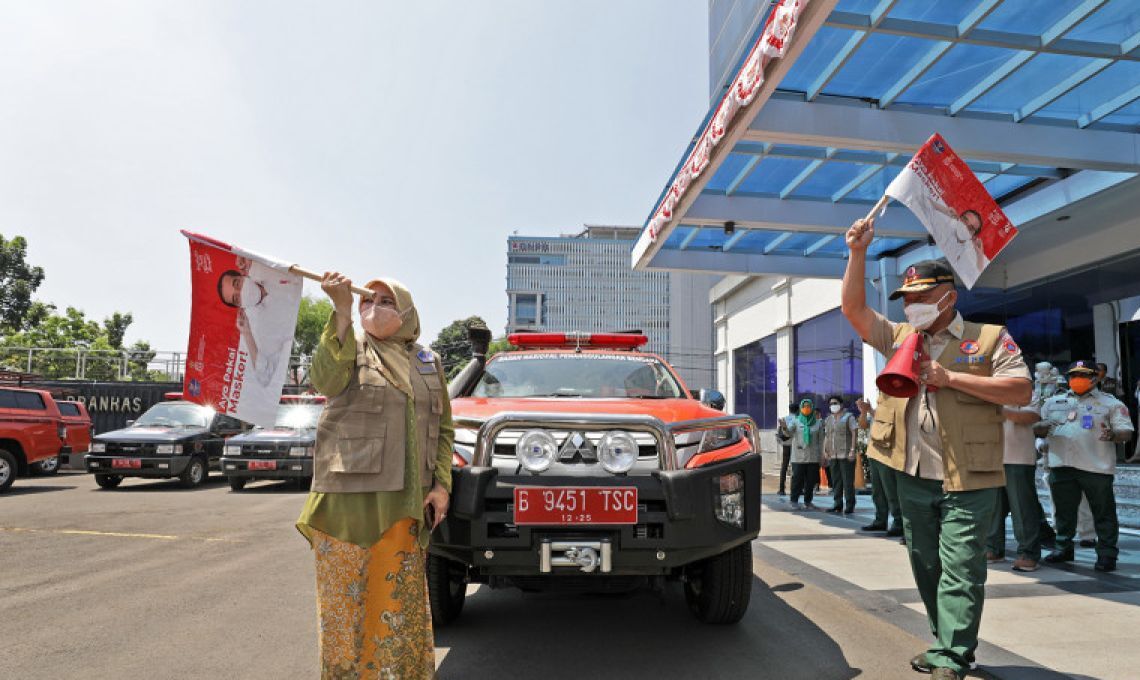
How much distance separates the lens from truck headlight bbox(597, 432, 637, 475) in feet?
10.3

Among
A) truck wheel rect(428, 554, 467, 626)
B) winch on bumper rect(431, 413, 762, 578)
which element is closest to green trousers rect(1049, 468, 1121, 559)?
winch on bumper rect(431, 413, 762, 578)

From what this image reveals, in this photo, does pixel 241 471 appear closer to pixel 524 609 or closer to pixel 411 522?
pixel 524 609

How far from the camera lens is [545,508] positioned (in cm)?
299

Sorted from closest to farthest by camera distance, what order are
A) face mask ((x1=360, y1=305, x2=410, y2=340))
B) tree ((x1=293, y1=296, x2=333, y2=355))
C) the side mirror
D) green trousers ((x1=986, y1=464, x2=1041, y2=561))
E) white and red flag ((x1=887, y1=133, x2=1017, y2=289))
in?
1. face mask ((x1=360, y1=305, x2=410, y2=340))
2. white and red flag ((x1=887, y1=133, x2=1017, y2=289))
3. the side mirror
4. green trousers ((x1=986, y1=464, x2=1041, y2=561))
5. tree ((x1=293, y1=296, x2=333, y2=355))

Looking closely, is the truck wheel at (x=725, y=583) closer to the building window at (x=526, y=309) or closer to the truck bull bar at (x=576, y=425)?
the truck bull bar at (x=576, y=425)

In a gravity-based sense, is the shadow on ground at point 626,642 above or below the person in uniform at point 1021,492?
below

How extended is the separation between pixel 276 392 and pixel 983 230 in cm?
353

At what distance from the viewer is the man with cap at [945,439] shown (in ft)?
9.80

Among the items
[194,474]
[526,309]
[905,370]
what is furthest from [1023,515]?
[526,309]

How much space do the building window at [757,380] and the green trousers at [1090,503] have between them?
13444 mm

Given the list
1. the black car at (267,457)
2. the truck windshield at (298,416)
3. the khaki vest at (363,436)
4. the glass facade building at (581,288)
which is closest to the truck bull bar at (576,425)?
the khaki vest at (363,436)

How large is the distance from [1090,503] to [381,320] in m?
5.85

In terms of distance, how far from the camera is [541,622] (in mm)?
3947

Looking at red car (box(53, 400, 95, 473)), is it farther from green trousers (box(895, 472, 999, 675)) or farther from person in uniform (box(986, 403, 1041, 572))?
person in uniform (box(986, 403, 1041, 572))
